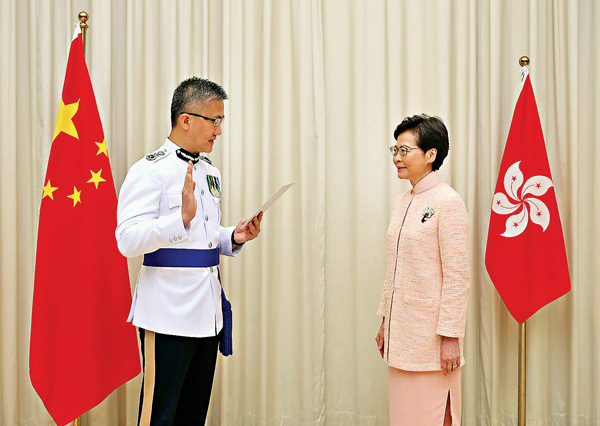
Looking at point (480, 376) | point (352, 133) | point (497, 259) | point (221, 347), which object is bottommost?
point (480, 376)

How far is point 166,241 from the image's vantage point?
1975 millimetres

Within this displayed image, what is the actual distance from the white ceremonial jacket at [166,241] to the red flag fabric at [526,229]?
Result: 1.53 metres

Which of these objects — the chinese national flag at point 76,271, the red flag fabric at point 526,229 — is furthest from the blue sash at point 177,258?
the red flag fabric at point 526,229

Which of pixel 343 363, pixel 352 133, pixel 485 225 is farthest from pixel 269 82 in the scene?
pixel 343 363

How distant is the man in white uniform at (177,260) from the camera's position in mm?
2023

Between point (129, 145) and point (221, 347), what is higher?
point (129, 145)

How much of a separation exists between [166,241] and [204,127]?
0.49 meters

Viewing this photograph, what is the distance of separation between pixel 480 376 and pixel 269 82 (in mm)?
2067

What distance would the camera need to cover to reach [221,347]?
2283 millimetres

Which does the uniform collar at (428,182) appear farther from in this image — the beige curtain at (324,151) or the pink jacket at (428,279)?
the beige curtain at (324,151)

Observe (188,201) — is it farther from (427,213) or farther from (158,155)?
(427,213)

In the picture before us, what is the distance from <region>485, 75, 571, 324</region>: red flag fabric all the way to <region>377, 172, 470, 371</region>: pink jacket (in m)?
0.73

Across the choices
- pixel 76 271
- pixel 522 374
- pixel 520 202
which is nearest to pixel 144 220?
pixel 76 271

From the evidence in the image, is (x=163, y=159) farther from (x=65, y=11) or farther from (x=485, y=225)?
(x=485, y=225)
